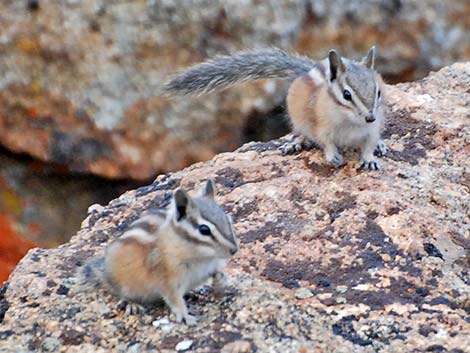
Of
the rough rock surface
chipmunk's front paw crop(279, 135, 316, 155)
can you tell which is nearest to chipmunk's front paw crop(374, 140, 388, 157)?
chipmunk's front paw crop(279, 135, 316, 155)

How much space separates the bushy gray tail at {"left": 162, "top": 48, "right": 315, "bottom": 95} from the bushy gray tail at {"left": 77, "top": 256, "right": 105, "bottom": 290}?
4.80 ft

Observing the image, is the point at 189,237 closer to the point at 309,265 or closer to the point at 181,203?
the point at 181,203

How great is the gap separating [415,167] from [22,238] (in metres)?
2.98

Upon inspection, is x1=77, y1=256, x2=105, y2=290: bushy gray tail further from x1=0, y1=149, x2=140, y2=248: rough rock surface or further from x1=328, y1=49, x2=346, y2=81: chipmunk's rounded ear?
x1=0, y1=149, x2=140, y2=248: rough rock surface

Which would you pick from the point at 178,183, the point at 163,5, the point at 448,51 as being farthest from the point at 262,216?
the point at 448,51

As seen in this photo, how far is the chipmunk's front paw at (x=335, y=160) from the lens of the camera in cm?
464

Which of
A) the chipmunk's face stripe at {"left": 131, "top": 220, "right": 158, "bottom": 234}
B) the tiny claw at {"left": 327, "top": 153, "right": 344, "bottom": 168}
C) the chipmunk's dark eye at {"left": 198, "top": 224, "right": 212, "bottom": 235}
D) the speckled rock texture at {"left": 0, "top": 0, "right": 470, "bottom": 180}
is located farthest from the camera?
the speckled rock texture at {"left": 0, "top": 0, "right": 470, "bottom": 180}

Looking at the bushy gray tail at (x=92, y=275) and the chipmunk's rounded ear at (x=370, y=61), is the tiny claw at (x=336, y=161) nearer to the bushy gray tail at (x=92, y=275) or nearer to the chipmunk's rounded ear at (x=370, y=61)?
the chipmunk's rounded ear at (x=370, y=61)

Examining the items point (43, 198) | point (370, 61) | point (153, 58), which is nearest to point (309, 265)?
point (370, 61)

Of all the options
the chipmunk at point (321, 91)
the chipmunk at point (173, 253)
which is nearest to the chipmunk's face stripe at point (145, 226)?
the chipmunk at point (173, 253)

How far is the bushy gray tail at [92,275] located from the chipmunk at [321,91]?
1278 mm

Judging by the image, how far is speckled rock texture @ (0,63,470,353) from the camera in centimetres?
345

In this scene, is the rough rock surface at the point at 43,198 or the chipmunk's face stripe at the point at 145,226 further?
the rough rock surface at the point at 43,198

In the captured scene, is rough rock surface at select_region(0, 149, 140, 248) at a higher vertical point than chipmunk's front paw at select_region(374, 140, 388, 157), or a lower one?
lower
